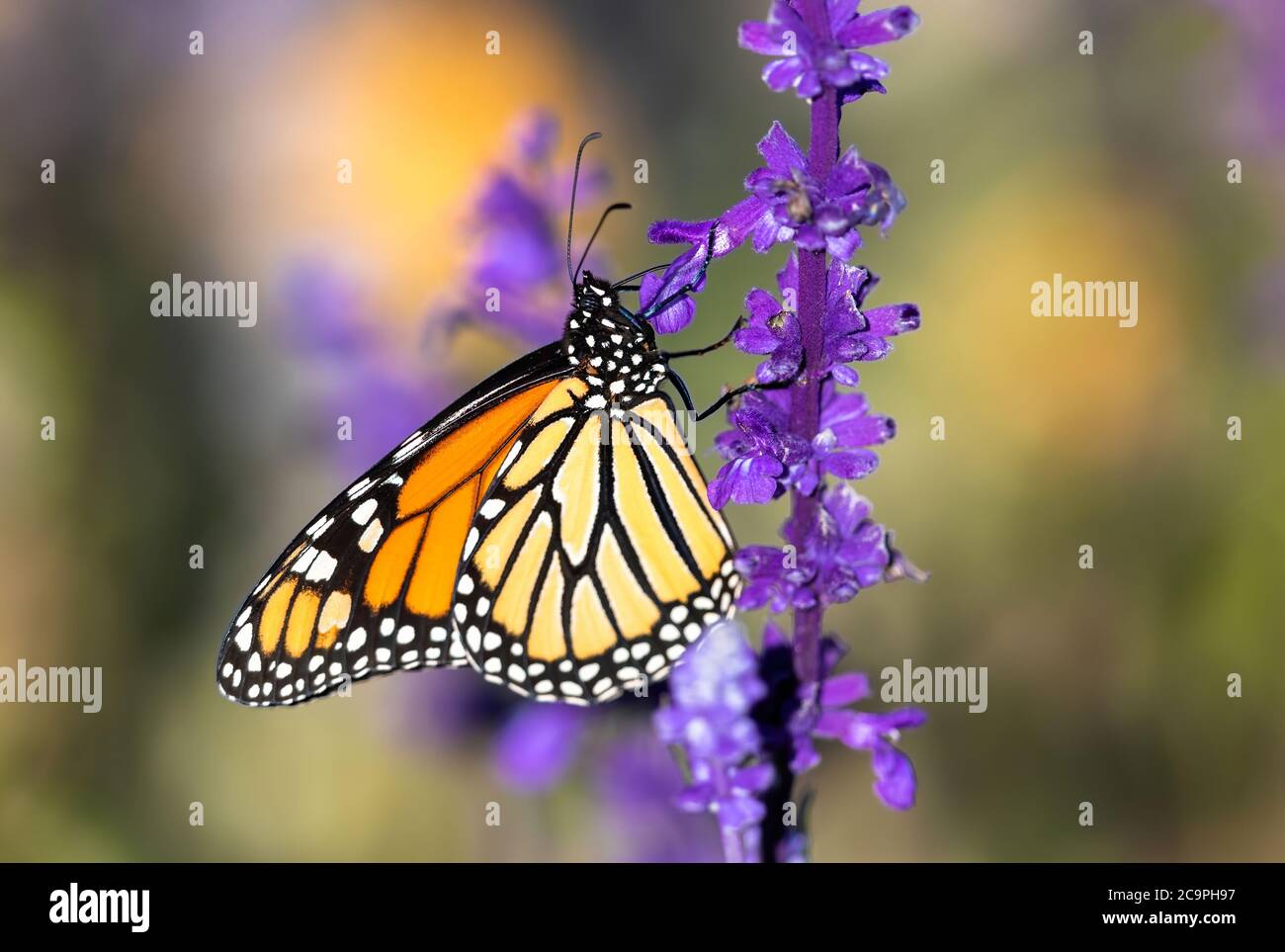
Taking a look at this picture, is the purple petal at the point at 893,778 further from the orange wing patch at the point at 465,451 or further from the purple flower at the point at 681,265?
the orange wing patch at the point at 465,451

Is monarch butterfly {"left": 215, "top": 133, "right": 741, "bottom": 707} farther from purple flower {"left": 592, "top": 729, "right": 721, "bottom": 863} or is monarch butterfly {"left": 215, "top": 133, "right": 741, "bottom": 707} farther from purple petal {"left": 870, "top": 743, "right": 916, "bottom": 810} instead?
purple petal {"left": 870, "top": 743, "right": 916, "bottom": 810}

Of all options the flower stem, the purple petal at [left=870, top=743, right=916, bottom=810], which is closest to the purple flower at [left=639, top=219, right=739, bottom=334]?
the flower stem

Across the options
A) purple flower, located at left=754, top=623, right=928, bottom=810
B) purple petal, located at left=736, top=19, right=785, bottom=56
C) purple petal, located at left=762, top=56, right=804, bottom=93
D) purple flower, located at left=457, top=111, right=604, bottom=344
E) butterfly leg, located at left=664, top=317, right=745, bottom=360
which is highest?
purple flower, located at left=457, top=111, right=604, bottom=344

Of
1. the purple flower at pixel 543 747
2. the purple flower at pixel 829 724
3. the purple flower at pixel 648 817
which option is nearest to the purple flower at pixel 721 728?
the purple flower at pixel 829 724

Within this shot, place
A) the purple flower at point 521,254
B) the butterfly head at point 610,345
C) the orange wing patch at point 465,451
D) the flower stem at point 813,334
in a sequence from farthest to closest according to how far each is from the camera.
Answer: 1. the purple flower at point 521,254
2. the orange wing patch at point 465,451
3. the butterfly head at point 610,345
4. the flower stem at point 813,334

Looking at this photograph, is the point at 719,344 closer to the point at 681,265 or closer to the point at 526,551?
the point at 681,265

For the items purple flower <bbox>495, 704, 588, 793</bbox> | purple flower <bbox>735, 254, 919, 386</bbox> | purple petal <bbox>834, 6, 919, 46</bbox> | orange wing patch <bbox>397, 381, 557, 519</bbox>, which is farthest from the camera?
purple flower <bbox>495, 704, 588, 793</bbox>
